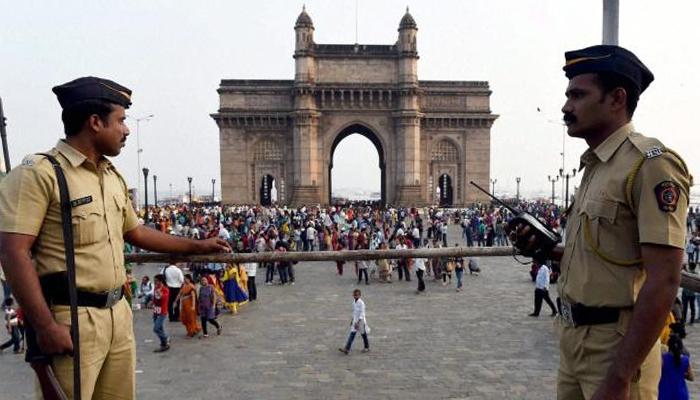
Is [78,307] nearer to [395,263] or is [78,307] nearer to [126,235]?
[126,235]

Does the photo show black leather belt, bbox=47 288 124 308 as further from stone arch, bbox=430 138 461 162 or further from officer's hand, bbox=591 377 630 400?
stone arch, bbox=430 138 461 162

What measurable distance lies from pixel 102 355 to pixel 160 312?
8592 millimetres

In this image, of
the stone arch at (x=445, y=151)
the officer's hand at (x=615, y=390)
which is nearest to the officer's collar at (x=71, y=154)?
the officer's hand at (x=615, y=390)

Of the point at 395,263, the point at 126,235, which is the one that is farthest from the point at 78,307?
the point at 395,263

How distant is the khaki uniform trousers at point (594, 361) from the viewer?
1982mm

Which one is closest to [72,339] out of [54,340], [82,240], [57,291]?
[54,340]

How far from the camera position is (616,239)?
2.00m

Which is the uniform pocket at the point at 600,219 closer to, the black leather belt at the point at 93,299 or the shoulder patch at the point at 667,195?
the shoulder patch at the point at 667,195

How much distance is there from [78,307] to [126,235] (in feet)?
2.41

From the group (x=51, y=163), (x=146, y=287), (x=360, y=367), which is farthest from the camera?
(x=146, y=287)

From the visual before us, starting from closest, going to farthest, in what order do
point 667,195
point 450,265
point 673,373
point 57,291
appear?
1. point 667,195
2. point 57,291
3. point 673,373
4. point 450,265

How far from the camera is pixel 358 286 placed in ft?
55.3

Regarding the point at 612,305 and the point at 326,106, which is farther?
the point at 326,106

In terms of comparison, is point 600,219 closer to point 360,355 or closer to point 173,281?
point 360,355
